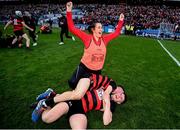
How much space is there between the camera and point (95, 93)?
4520 mm

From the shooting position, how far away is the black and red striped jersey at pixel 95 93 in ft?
14.4

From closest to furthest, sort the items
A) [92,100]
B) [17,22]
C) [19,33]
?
1. [92,100]
2. [17,22]
3. [19,33]

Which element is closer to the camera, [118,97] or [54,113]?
[54,113]

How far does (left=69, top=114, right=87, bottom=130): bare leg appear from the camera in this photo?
3.89 metres

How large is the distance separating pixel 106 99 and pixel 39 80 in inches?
A: 119

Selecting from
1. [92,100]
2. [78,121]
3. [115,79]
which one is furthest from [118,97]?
[115,79]

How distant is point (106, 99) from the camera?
4.40 m

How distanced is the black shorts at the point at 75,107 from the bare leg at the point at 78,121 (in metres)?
0.09

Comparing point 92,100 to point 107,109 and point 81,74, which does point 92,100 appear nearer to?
point 107,109

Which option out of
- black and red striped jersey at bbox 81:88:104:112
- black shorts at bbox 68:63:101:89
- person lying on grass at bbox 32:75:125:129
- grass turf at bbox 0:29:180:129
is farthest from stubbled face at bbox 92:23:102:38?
grass turf at bbox 0:29:180:129

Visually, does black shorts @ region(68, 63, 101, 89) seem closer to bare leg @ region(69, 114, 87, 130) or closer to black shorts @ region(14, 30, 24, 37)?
bare leg @ region(69, 114, 87, 130)

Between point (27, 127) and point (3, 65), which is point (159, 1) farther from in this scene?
point (27, 127)

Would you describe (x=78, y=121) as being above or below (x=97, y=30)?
below

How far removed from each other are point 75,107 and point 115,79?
3.13 m
